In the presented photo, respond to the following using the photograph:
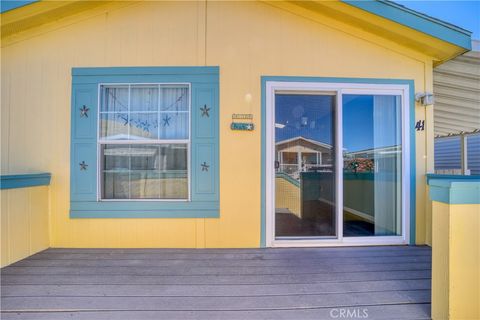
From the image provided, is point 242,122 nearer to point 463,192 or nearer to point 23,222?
point 463,192

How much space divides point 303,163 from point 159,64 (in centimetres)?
226

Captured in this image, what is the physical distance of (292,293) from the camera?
1.94 meters

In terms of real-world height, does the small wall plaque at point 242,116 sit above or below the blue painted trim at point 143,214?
above

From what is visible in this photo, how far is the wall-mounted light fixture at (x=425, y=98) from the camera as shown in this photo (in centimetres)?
299

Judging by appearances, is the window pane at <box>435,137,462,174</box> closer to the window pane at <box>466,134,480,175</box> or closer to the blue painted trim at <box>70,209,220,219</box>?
the window pane at <box>466,134,480,175</box>

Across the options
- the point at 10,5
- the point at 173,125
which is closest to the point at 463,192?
the point at 173,125

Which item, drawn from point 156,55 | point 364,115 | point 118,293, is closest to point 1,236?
point 118,293

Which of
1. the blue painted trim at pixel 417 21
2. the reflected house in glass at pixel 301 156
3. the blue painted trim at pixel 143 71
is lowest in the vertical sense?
the reflected house in glass at pixel 301 156

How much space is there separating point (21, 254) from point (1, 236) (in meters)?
0.31

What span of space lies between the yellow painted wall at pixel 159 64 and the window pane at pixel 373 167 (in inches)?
36.3

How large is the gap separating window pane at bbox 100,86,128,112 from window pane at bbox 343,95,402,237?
2.95m

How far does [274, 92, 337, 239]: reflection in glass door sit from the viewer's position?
298cm

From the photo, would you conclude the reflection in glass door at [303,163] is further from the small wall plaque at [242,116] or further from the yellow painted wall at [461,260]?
the yellow painted wall at [461,260]

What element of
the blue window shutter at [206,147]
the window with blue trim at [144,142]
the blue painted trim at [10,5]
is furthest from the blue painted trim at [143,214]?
the blue painted trim at [10,5]
